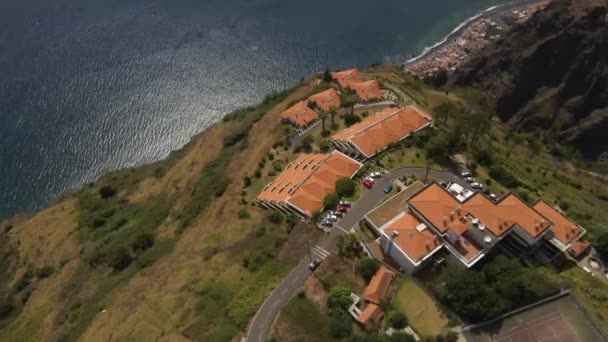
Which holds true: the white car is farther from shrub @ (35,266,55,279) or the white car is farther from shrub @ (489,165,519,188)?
shrub @ (35,266,55,279)

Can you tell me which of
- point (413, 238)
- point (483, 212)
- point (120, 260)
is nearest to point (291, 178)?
point (413, 238)

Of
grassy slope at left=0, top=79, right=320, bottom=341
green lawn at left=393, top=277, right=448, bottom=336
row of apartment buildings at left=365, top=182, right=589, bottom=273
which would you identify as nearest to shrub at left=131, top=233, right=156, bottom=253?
grassy slope at left=0, top=79, right=320, bottom=341

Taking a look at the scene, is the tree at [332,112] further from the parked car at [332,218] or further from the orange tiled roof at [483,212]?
the orange tiled roof at [483,212]

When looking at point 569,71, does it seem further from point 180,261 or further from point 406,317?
point 180,261

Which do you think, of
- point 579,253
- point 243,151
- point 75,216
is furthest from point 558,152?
point 75,216

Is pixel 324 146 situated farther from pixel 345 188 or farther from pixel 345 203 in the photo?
pixel 345 203
